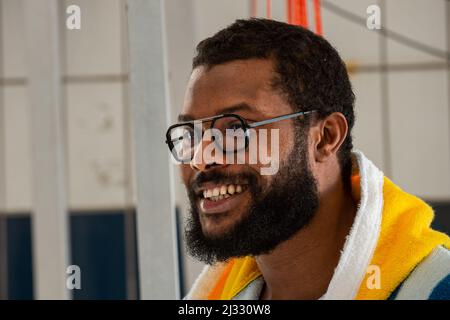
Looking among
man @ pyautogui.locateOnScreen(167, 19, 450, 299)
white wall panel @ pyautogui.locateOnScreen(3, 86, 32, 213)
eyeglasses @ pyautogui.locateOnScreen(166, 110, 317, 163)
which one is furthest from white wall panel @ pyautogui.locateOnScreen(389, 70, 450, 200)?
eyeglasses @ pyautogui.locateOnScreen(166, 110, 317, 163)

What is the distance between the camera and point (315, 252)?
1.12 m

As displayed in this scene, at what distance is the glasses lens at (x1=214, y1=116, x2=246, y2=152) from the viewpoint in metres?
1.04

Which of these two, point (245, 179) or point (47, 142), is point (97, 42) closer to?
point (47, 142)

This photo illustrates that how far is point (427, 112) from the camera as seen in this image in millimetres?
3633

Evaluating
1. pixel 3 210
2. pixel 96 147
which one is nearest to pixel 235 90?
pixel 96 147

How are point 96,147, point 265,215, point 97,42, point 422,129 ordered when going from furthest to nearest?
point 96,147 → point 97,42 → point 422,129 → point 265,215

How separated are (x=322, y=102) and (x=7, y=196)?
3.08 metres

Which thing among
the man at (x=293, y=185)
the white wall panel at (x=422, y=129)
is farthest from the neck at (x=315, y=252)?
the white wall panel at (x=422, y=129)

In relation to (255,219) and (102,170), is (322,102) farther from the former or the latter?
(102,170)

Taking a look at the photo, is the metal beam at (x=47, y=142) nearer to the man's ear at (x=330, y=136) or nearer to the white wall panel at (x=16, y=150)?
the man's ear at (x=330, y=136)

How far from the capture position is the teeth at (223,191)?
105 cm

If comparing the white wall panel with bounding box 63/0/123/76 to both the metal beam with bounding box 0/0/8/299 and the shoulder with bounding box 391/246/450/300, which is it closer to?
the metal beam with bounding box 0/0/8/299

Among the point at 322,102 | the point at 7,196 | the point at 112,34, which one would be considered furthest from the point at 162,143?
the point at 7,196

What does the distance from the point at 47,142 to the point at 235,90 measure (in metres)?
0.60
